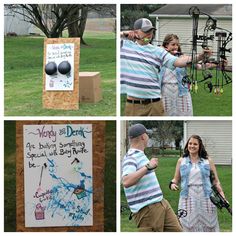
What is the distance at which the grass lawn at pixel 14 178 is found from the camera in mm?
4660

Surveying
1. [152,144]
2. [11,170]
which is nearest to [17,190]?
[11,170]

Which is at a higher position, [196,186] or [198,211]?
[196,186]

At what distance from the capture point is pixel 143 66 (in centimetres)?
Result: 454

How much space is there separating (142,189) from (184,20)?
4.40ft

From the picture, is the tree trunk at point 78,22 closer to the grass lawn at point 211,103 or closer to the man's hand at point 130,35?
the man's hand at point 130,35

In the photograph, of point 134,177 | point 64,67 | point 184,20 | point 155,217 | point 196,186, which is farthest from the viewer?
point 184,20

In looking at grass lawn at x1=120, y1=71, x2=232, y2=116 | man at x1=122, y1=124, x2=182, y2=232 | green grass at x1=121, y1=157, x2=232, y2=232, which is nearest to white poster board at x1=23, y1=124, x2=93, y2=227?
green grass at x1=121, y1=157, x2=232, y2=232

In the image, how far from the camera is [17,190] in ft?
15.4

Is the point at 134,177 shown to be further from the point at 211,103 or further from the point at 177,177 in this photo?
the point at 211,103

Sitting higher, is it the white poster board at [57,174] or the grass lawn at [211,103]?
the grass lawn at [211,103]

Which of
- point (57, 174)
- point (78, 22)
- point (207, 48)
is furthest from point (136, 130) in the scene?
point (78, 22)

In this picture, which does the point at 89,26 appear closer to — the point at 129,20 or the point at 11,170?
the point at 129,20

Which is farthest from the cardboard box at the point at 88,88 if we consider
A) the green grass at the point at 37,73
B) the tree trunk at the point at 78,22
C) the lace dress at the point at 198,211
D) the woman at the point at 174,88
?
the lace dress at the point at 198,211

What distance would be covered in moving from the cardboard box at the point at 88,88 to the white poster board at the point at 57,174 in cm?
54
